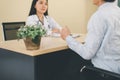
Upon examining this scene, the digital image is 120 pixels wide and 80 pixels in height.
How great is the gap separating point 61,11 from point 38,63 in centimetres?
316

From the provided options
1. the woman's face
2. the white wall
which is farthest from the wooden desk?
the white wall

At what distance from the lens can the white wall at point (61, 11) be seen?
156 inches

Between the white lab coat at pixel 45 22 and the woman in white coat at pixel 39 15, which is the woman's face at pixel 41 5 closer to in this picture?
the woman in white coat at pixel 39 15

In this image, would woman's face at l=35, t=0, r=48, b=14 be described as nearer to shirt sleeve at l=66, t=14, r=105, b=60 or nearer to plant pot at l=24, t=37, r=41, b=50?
plant pot at l=24, t=37, r=41, b=50

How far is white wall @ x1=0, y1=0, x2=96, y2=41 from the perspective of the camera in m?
3.97

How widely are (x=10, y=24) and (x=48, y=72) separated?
140 cm

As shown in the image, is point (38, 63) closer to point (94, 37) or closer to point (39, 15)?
point (94, 37)

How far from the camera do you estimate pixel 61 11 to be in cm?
485

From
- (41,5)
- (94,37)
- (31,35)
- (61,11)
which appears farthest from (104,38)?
(61,11)

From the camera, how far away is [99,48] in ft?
5.49

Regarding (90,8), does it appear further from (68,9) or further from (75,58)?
(75,58)

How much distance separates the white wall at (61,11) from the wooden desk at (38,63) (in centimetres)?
195

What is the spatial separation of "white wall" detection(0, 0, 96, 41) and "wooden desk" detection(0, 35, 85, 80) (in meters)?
1.95

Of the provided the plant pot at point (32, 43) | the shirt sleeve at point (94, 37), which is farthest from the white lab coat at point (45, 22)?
the shirt sleeve at point (94, 37)
